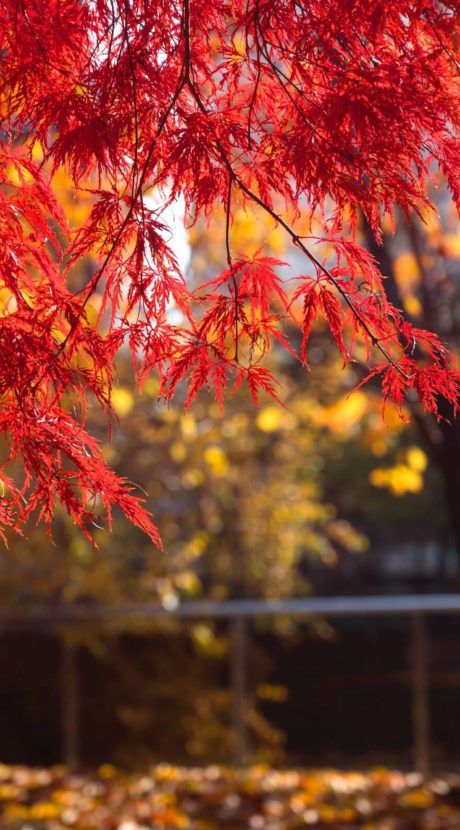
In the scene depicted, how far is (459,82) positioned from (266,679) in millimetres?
5845

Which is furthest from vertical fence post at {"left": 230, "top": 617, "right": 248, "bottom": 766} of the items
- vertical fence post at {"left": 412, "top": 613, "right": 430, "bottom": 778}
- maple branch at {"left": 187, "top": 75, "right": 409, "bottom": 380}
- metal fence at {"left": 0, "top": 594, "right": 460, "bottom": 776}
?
maple branch at {"left": 187, "top": 75, "right": 409, "bottom": 380}

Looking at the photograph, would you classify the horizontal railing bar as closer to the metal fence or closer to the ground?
the metal fence

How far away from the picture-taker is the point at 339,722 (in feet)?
22.0

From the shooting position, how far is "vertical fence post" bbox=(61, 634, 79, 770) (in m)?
5.92

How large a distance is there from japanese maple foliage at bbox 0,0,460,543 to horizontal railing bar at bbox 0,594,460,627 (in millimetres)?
3443

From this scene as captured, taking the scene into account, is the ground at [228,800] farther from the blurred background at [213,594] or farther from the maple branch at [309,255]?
the maple branch at [309,255]

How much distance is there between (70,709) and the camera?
6.08 meters

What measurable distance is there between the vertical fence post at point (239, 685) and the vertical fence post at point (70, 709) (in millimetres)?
912

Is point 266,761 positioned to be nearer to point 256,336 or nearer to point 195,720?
point 195,720

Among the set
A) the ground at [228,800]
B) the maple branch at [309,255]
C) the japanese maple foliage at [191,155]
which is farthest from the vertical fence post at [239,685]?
the maple branch at [309,255]

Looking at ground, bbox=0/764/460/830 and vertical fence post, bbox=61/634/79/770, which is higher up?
vertical fence post, bbox=61/634/79/770

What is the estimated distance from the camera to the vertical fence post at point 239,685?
5535 millimetres

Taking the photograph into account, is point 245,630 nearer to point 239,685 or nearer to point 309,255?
point 239,685

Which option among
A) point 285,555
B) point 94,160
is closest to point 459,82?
point 94,160
